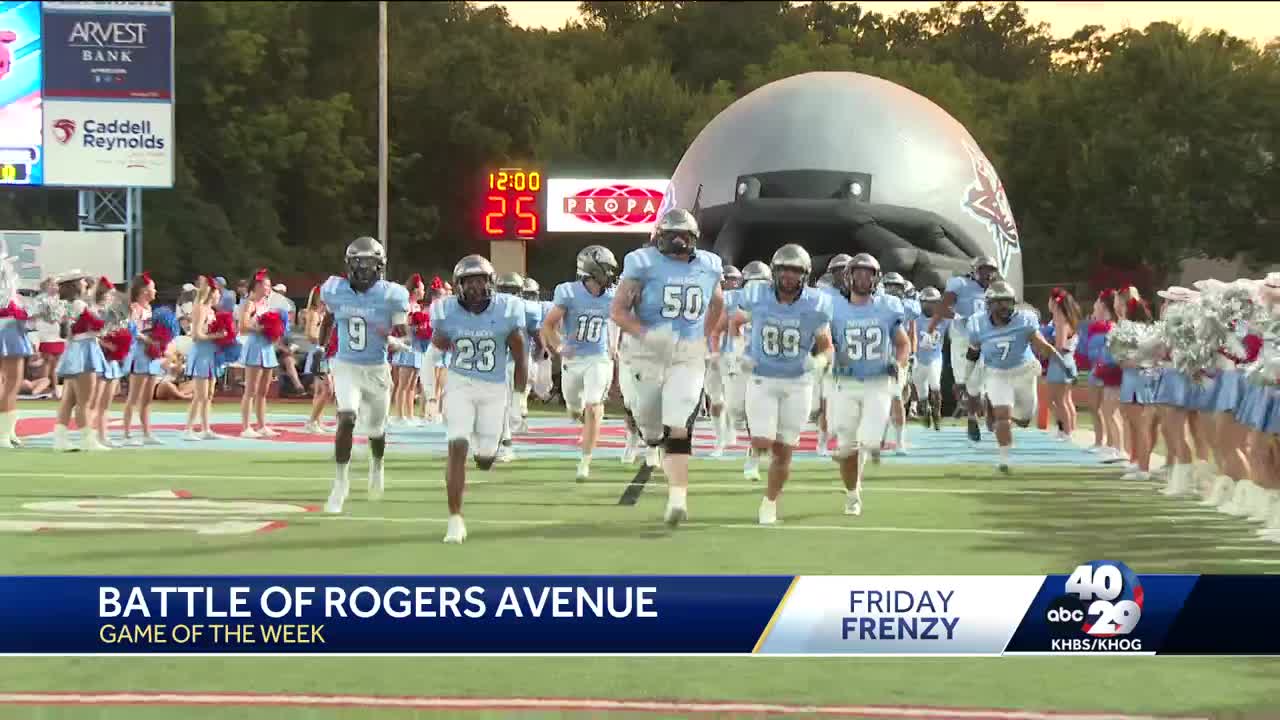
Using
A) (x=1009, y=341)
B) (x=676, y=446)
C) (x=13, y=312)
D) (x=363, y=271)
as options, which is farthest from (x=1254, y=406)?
(x=13, y=312)

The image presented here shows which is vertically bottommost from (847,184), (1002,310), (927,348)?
(927,348)

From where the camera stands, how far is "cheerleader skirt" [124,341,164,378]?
21359 mm

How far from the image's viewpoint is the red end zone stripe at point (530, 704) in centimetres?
750

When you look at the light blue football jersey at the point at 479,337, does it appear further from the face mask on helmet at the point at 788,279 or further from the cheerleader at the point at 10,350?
the cheerleader at the point at 10,350

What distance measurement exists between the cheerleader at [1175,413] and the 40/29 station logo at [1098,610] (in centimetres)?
825

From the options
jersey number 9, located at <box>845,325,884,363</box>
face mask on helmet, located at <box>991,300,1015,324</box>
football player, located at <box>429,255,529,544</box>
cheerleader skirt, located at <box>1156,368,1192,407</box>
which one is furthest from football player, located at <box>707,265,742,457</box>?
football player, located at <box>429,255,529,544</box>

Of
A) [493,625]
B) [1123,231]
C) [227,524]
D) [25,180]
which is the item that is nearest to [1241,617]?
[493,625]

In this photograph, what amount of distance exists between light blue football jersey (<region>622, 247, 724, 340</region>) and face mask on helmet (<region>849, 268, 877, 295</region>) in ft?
7.07

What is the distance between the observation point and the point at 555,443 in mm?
23078

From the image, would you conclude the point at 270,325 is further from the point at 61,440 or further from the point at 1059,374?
the point at 1059,374

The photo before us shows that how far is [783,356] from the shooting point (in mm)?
14125

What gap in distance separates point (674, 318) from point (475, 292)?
5.48ft

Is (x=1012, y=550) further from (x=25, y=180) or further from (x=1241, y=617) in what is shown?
(x=25, y=180)

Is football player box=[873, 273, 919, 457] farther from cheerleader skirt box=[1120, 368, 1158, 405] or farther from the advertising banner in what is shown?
the advertising banner
